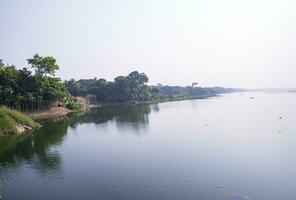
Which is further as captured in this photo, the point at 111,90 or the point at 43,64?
the point at 111,90

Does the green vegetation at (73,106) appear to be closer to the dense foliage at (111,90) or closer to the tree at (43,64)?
the tree at (43,64)

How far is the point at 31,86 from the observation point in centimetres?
7012

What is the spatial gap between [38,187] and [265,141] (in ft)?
85.2

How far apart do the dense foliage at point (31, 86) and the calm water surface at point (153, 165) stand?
20585mm

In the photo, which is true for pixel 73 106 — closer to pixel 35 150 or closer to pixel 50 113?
pixel 50 113

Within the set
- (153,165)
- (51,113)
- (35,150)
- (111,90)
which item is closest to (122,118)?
(51,113)

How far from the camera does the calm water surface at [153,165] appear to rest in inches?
830

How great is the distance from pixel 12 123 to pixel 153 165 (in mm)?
26864

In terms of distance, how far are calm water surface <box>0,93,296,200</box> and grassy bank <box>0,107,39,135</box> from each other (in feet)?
8.46

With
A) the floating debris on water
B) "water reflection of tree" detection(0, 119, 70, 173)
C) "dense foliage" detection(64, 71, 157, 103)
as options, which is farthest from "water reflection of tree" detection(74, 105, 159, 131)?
"dense foliage" detection(64, 71, 157, 103)

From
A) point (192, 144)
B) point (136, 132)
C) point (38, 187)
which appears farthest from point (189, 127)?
point (38, 187)

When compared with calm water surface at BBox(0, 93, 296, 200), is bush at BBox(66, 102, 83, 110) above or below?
above

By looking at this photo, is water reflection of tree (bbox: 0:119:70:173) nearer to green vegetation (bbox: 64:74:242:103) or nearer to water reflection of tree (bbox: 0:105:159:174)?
water reflection of tree (bbox: 0:105:159:174)

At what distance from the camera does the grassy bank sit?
4422 cm
